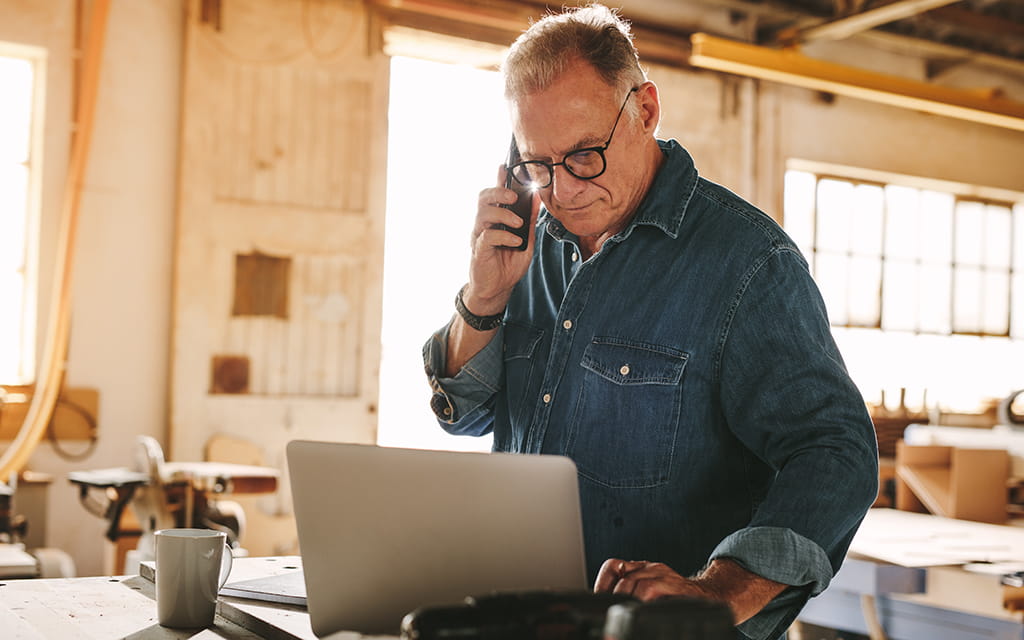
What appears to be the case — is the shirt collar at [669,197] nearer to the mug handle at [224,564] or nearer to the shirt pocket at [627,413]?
the shirt pocket at [627,413]

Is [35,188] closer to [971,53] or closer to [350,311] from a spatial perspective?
[350,311]

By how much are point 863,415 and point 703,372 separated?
25cm

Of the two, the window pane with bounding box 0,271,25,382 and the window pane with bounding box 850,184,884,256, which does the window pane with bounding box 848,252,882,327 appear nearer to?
the window pane with bounding box 850,184,884,256

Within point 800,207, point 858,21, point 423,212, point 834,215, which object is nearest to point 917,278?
point 834,215

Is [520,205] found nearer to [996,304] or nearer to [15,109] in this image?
[15,109]

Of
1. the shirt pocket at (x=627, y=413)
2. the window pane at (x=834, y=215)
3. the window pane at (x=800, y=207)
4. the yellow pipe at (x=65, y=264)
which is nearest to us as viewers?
the shirt pocket at (x=627, y=413)

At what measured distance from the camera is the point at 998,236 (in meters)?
8.23

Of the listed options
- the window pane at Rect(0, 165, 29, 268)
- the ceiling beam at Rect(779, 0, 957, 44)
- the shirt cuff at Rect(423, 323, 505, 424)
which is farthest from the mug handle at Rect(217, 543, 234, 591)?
the ceiling beam at Rect(779, 0, 957, 44)

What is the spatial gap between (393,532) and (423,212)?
4952mm

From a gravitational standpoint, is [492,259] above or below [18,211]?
below

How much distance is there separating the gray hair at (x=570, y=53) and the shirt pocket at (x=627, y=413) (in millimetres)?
428

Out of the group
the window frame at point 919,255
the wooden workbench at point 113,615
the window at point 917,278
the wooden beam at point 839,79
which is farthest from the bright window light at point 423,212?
the wooden workbench at point 113,615

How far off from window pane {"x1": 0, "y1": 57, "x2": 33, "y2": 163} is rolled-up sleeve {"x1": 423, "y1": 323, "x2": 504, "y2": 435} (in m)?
3.94

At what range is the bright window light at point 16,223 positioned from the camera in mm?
4941
